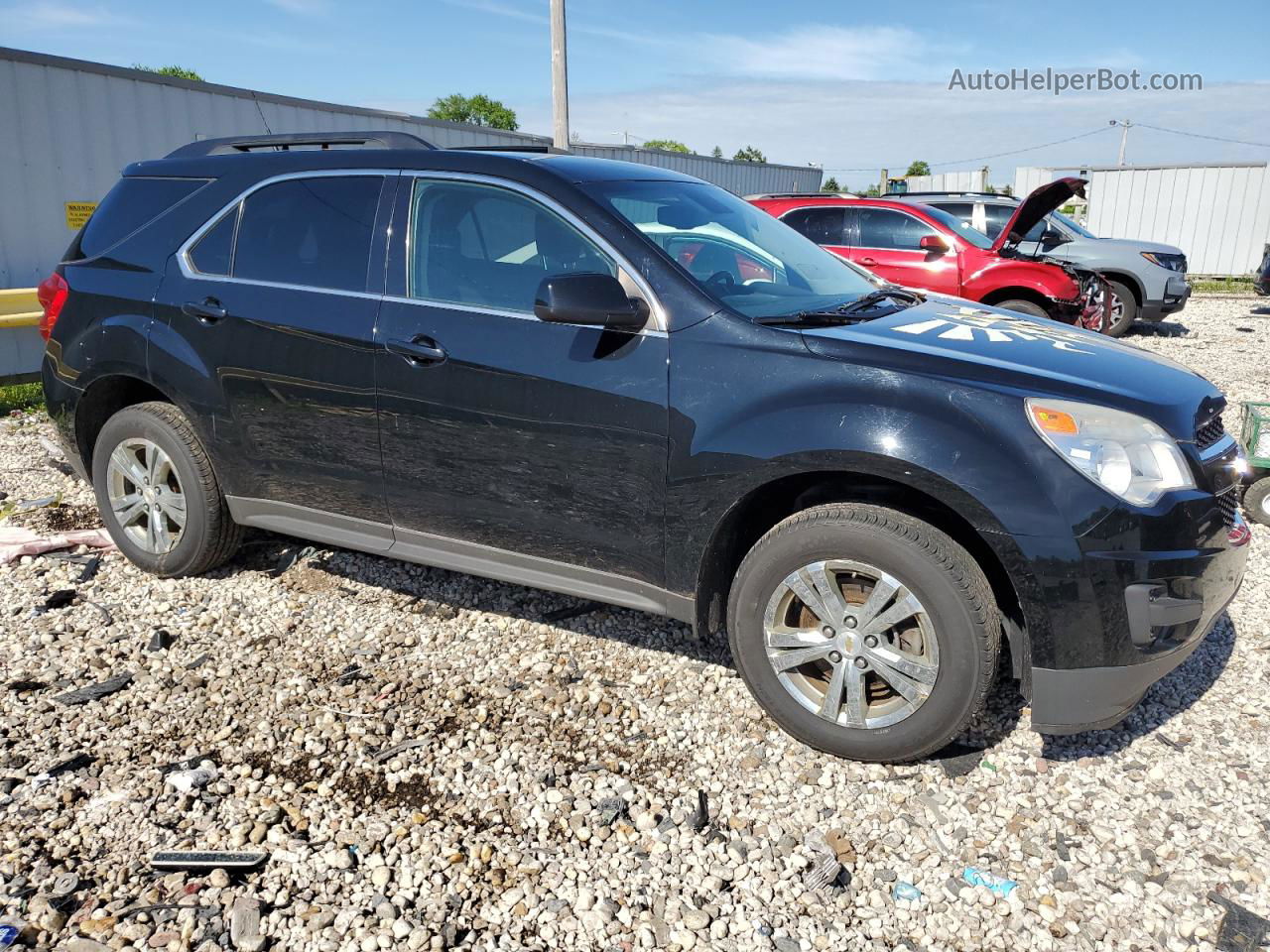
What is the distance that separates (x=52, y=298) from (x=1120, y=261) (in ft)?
42.2

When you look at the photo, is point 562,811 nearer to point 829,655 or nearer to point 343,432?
point 829,655

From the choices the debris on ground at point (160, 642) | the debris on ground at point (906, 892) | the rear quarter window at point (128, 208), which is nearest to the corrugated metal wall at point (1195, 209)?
the rear quarter window at point (128, 208)

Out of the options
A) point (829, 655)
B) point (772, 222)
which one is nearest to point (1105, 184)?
point (772, 222)

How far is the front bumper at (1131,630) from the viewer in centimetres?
262

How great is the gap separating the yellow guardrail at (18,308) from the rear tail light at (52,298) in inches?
175

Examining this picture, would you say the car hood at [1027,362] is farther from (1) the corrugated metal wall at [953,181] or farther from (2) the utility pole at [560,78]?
(1) the corrugated metal wall at [953,181]

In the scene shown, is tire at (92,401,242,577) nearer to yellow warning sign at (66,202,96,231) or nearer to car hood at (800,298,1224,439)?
car hood at (800,298,1224,439)

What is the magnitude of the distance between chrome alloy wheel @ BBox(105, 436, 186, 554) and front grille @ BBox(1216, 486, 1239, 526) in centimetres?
401

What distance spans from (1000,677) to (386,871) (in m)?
2.37

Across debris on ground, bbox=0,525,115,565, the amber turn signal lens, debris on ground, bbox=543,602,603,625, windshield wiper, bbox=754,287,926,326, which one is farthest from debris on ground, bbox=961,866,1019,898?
debris on ground, bbox=0,525,115,565

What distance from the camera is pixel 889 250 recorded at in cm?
1042

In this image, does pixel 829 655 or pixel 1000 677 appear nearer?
pixel 829 655

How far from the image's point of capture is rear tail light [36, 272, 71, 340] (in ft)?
14.3

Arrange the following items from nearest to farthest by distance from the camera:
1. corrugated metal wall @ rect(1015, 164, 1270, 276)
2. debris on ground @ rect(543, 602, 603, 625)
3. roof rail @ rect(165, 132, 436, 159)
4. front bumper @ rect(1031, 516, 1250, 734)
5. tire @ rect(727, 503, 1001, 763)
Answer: front bumper @ rect(1031, 516, 1250, 734)
tire @ rect(727, 503, 1001, 763)
roof rail @ rect(165, 132, 436, 159)
debris on ground @ rect(543, 602, 603, 625)
corrugated metal wall @ rect(1015, 164, 1270, 276)
